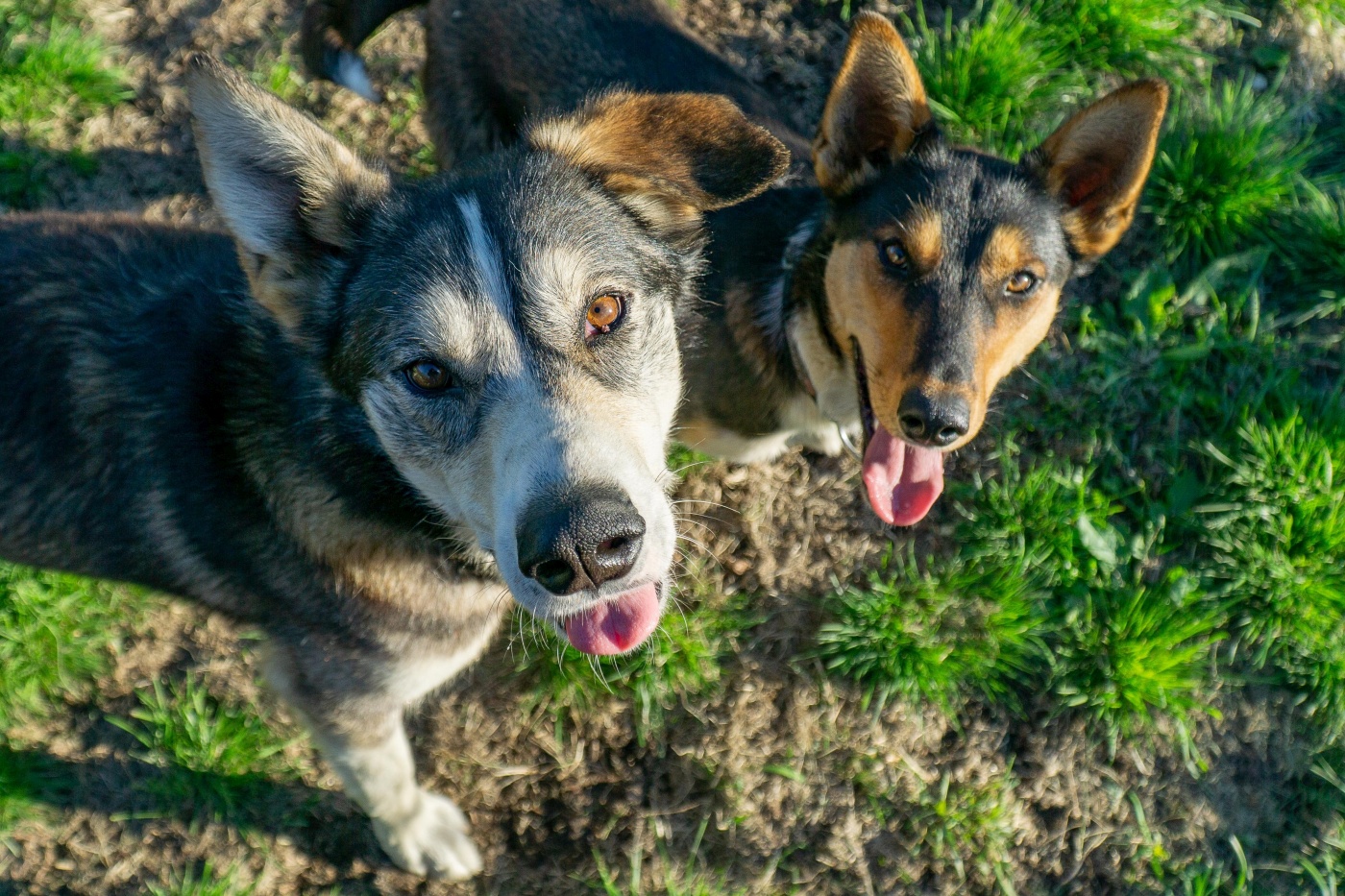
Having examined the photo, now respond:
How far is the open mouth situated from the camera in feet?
11.9

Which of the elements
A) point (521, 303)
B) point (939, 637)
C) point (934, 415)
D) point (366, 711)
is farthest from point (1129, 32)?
point (366, 711)

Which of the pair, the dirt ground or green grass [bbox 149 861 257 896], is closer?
green grass [bbox 149 861 257 896]

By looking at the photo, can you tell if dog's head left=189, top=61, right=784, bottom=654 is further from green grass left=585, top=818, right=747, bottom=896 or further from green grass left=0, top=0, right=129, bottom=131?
green grass left=0, top=0, right=129, bottom=131

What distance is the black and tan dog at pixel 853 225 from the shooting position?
3223 millimetres

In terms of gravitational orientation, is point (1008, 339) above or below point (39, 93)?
below

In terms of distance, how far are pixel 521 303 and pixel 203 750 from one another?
2.65 metres

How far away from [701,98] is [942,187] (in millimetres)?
1049

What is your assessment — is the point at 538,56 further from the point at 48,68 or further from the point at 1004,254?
the point at 48,68

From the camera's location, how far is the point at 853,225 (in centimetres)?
341

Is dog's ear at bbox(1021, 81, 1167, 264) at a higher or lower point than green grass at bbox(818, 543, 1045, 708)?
higher

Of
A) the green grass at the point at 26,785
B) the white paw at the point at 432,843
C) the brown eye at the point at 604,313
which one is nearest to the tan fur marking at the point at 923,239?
the brown eye at the point at 604,313

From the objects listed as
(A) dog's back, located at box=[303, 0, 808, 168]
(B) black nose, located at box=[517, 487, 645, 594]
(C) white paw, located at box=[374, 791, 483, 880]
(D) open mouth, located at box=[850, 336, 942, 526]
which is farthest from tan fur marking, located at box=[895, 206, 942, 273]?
(C) white paw, located at box=[374, 791, 483, 880]

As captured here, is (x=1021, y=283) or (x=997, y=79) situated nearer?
(x=1021, y=283)

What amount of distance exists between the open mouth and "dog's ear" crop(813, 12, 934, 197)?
2.97 ft
